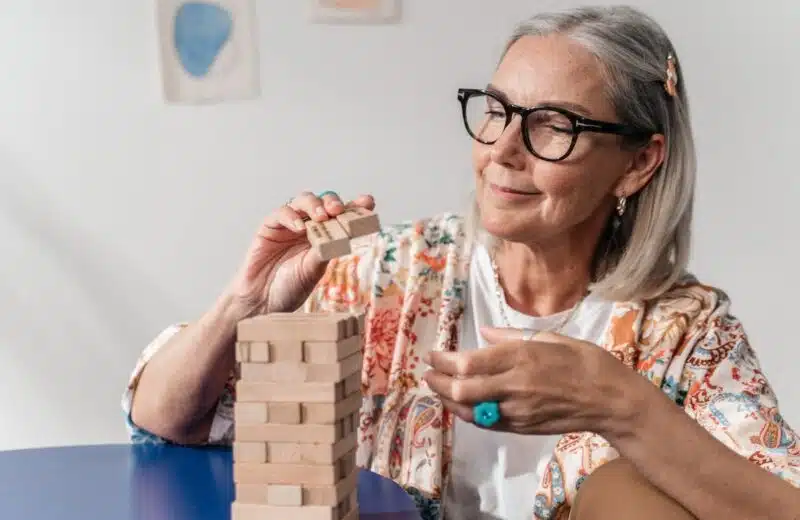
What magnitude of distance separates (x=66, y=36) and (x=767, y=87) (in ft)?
6.93

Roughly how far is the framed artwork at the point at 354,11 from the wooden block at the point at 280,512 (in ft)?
6.86

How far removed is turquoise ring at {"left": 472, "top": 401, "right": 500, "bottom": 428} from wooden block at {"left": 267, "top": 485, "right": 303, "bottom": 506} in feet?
0.82

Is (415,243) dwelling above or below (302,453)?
above

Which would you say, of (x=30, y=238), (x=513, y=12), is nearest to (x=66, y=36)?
(x=30, y=238)

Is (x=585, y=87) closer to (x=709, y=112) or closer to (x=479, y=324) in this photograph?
(x=479, y=324)

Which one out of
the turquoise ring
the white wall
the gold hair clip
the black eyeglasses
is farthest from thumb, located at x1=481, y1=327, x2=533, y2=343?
the white wall

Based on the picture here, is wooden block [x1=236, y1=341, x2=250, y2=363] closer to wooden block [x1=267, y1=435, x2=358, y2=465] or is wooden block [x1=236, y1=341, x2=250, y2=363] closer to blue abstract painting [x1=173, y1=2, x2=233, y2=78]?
wooden block [x1=267, y1=435, x2=358, y2=465]

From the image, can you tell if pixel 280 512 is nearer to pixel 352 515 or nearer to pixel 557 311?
pixel 352 515

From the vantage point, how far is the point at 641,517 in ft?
4.08

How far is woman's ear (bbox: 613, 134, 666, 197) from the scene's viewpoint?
181 cm

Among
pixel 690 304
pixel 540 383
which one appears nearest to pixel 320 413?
pixel 540 383

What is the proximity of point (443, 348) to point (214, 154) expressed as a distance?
1.43 meters

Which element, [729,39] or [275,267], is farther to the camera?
[729,39]

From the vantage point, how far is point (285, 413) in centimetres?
112
